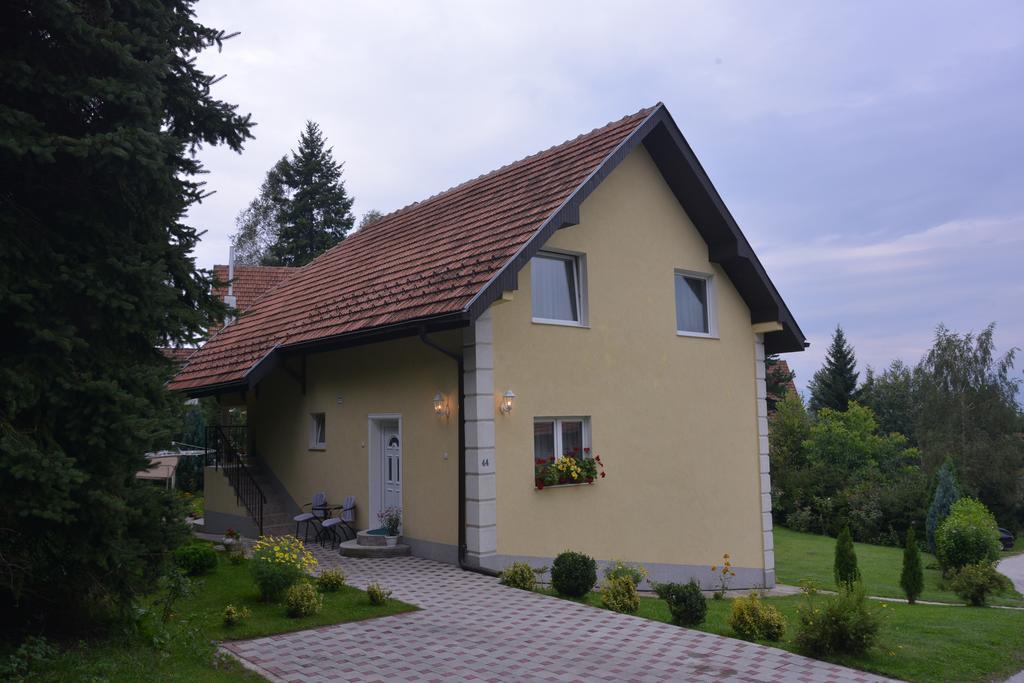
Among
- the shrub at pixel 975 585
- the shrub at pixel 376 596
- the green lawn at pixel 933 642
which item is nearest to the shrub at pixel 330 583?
the shrub at pixel 376 596

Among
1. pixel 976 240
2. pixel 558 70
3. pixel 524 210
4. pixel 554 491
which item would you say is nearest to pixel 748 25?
pixel 558 70

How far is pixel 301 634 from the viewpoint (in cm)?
815

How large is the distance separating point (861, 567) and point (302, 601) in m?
16.0

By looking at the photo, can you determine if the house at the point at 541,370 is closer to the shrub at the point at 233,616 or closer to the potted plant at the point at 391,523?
the potted plant at the point at 391,523

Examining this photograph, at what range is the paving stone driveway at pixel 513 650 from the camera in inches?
274

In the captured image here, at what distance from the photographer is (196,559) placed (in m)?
10.9

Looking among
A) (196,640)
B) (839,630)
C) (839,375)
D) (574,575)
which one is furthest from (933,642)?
(839,375)

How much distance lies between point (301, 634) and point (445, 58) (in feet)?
34.3

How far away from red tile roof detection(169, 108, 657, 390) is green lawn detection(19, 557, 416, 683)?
11.8 feet

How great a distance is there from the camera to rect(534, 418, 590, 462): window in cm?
1237

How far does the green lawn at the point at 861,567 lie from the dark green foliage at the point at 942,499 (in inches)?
37.0

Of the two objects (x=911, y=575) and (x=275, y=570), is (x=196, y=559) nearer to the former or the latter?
(x=275, y=570)

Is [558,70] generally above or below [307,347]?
above

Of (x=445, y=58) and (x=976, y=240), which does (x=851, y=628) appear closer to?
(x=445, y=58)
